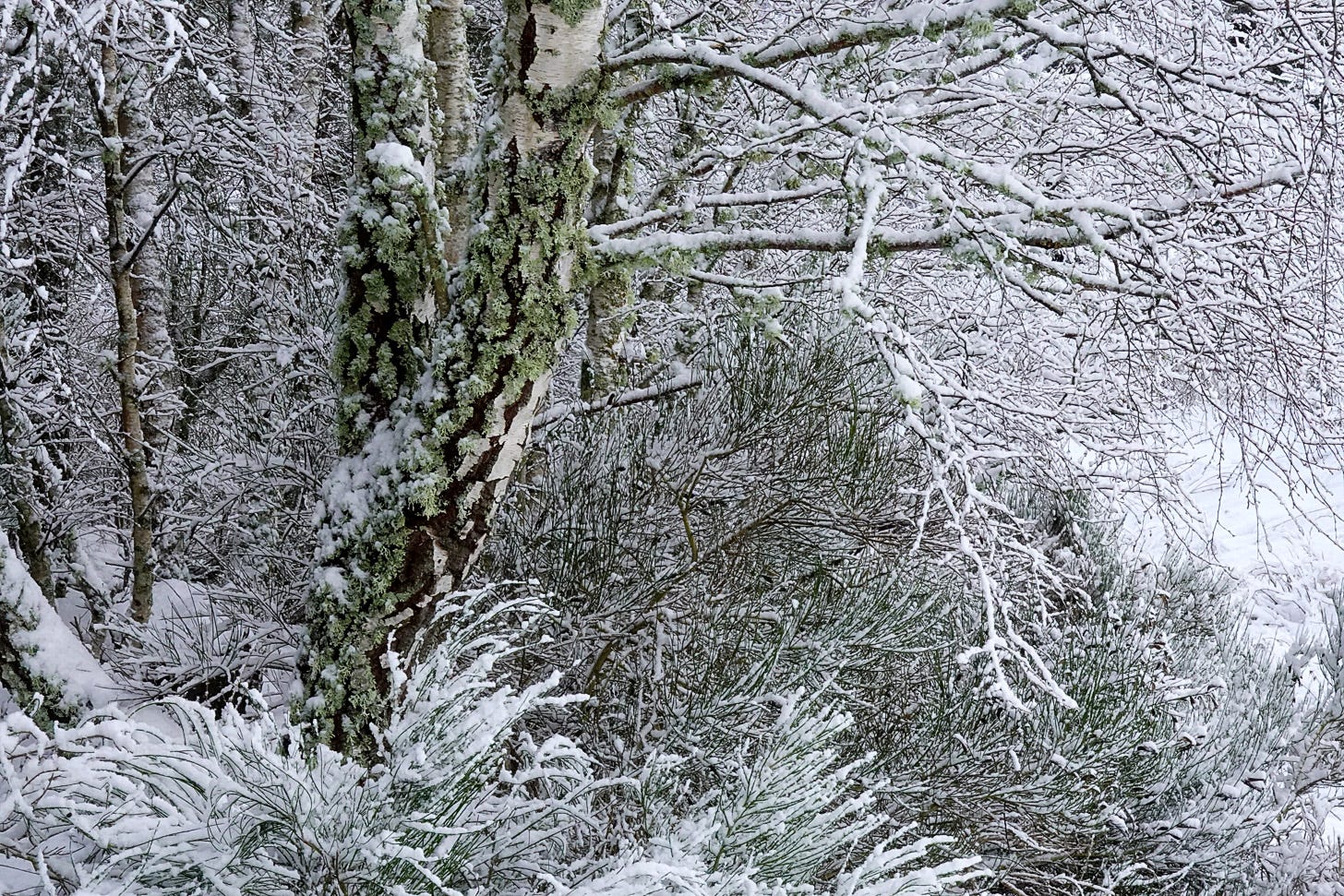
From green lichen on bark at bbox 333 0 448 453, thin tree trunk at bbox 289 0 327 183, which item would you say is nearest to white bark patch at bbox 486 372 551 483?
green lichen on bark at bbox 333 0 448 453

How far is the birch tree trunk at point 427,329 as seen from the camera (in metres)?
2.42

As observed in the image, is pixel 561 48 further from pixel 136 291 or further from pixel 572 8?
pixel 136 291

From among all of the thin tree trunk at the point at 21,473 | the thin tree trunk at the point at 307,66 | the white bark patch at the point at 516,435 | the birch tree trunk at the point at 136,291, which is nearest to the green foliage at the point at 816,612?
the white bark patch at the point at 516,435

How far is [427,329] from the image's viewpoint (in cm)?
272

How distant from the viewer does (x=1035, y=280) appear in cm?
253

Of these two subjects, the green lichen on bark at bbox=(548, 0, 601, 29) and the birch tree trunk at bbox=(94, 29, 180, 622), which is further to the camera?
the birch tree trunk at bbox=(94, 29, 180, 622)

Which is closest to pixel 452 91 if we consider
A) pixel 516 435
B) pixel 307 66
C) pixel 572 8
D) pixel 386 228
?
pixel 386 228

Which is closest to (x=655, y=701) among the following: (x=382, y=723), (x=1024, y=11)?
(x=382, y=723)

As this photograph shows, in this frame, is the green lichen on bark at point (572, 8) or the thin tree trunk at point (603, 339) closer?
the green lichen on bark at point (572, 8)

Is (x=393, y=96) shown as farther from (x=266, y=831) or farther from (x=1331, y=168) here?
(x=1331, y=168)

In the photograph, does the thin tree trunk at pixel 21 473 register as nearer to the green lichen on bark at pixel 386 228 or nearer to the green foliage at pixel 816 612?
the green lichen on bark at pixel 386 228

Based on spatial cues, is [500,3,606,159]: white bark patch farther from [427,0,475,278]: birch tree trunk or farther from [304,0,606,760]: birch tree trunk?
[427,0,475,278]: birch tree trunk

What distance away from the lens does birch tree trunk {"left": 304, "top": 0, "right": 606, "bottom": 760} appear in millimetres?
2416

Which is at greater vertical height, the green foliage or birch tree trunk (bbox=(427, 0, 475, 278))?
birch tree trunk (bbox=(427, 0, 475, 278))
